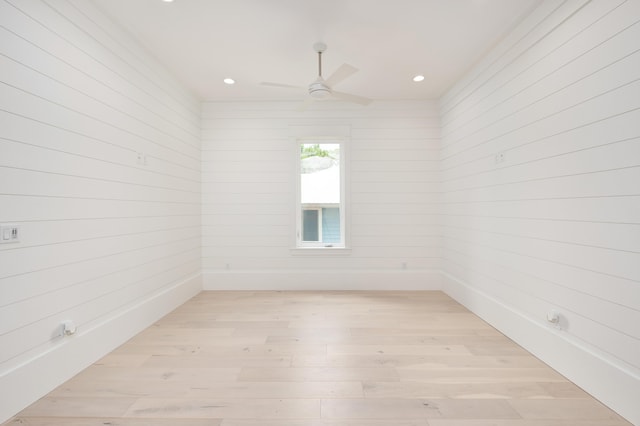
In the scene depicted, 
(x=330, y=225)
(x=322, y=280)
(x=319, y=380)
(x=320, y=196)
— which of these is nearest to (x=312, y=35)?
(x=320, y=196)

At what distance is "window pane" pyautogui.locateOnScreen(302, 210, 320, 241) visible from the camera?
190 inches

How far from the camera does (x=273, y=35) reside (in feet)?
9.44

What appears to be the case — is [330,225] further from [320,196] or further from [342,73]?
[342,73]

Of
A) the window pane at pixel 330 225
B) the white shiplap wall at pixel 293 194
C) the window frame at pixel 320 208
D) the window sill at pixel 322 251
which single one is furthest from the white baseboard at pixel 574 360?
the window pane at pixel 330 225

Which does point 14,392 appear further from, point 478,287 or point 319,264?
point 478,287

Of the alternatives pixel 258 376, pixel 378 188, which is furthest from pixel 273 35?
pixel 258 376

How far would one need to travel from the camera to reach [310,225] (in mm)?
4840

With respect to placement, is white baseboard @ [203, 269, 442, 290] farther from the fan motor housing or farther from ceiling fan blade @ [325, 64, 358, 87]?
ceiling fan blade @ [325, 64, 358, 87]

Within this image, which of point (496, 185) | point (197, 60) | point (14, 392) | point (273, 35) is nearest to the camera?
point (14, 392)

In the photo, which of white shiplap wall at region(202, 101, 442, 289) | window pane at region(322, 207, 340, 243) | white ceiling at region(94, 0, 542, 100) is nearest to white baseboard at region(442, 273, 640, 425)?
white shiplap wall at region(202, 101, 442, 289)

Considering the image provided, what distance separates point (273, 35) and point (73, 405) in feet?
10.9

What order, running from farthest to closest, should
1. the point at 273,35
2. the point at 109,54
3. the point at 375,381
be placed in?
the point at 273,35 → the point at 109,54 → the point at 375,381

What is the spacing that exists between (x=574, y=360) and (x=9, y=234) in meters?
3.85

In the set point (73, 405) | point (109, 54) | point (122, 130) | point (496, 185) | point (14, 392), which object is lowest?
point (73, 405)
